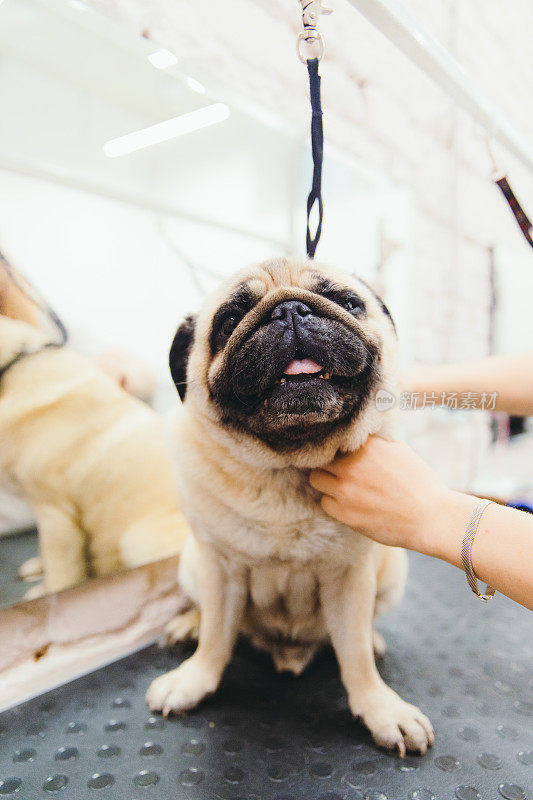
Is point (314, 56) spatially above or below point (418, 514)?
above

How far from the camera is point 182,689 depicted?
3.06 ft

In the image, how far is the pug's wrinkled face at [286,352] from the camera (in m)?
0.72

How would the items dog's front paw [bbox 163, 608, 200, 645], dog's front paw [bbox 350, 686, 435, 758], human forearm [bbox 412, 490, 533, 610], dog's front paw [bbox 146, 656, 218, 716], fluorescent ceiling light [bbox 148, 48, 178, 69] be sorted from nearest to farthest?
human forearm [bbox 412, 490, 533, 610] < dog's front paw [bbox 350, 686, 435, 758] < dog's front paw [bbox 146, 656, 218, 716] < fluorescent ceiling light [bbox 148, 48, 178, 69] < dog's front paw [bbox 163, 608, 200, 645]

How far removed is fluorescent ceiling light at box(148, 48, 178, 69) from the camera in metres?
1.07

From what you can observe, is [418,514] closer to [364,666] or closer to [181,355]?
[364,666]

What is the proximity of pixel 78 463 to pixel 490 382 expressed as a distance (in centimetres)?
104

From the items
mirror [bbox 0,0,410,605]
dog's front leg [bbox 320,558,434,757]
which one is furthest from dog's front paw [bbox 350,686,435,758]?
mirror [bbox 0,0,410,605]

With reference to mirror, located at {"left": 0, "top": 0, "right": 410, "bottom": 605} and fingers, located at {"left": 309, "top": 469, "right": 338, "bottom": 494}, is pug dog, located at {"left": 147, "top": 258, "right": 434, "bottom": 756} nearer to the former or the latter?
fingers, located at {"left": 309, "top": 469, "right": 338, "bottom": 494}

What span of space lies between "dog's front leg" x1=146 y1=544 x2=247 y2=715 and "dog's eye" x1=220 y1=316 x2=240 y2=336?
45 centimetres

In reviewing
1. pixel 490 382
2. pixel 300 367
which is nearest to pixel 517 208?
pixel 490 382

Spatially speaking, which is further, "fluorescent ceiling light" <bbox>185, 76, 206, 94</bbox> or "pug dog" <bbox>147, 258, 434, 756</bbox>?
"fluorescent ceiling light" <bbox>185, 76, 206, 94</bbox>

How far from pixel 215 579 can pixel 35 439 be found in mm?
498

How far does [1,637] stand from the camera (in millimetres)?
1006

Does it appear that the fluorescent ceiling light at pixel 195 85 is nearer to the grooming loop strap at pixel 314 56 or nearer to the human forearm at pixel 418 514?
the grooming loop strap at pixel 314 56
